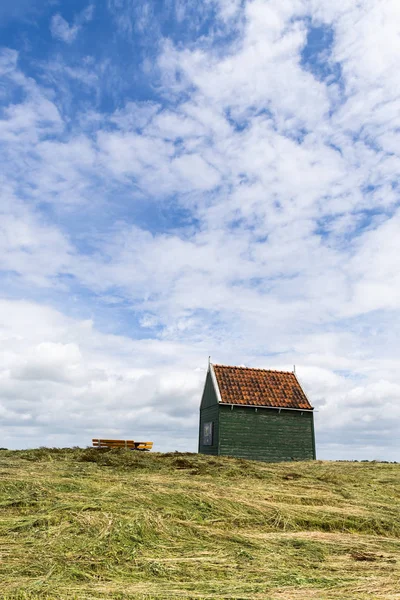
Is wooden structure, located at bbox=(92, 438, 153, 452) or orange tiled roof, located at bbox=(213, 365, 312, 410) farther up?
orange tiled roof, located at bbox=(213, 365, 312, 410)

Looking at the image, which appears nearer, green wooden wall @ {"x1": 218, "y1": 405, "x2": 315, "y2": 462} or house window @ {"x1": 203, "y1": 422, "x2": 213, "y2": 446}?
green wooden wall @ {"x1": 218, "y1": 405, "x2": 315, "y2": 462}

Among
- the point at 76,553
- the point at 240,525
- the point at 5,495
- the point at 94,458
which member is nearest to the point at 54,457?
the point at 94,458

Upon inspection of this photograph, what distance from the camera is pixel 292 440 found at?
28453 mm

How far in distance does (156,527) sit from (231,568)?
6.57ft

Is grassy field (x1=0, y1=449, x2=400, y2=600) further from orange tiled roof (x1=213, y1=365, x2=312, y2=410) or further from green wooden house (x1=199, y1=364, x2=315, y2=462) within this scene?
orange tiled roof (x1=213, y1=365, x2=312, y2=410)

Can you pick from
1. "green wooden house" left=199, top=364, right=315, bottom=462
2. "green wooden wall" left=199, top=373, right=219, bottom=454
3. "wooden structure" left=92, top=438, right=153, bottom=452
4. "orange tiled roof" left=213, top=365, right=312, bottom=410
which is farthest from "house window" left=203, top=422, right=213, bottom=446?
"wooden structure" left=92, top=438, right=153, bottom=452

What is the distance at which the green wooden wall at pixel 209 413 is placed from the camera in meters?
27.9

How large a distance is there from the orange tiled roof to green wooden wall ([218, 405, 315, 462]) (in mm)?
479

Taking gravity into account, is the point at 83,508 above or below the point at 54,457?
below

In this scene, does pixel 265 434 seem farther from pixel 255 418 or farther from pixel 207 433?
pixel 207 433

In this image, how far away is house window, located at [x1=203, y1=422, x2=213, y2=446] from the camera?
29.0m

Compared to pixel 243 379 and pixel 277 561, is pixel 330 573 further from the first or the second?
pixel 243 379

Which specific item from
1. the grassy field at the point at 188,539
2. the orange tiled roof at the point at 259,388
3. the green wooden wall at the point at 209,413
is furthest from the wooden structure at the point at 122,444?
the grassy field at the point at 188,539

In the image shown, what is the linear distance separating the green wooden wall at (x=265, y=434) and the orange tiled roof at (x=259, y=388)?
0.48 metres
